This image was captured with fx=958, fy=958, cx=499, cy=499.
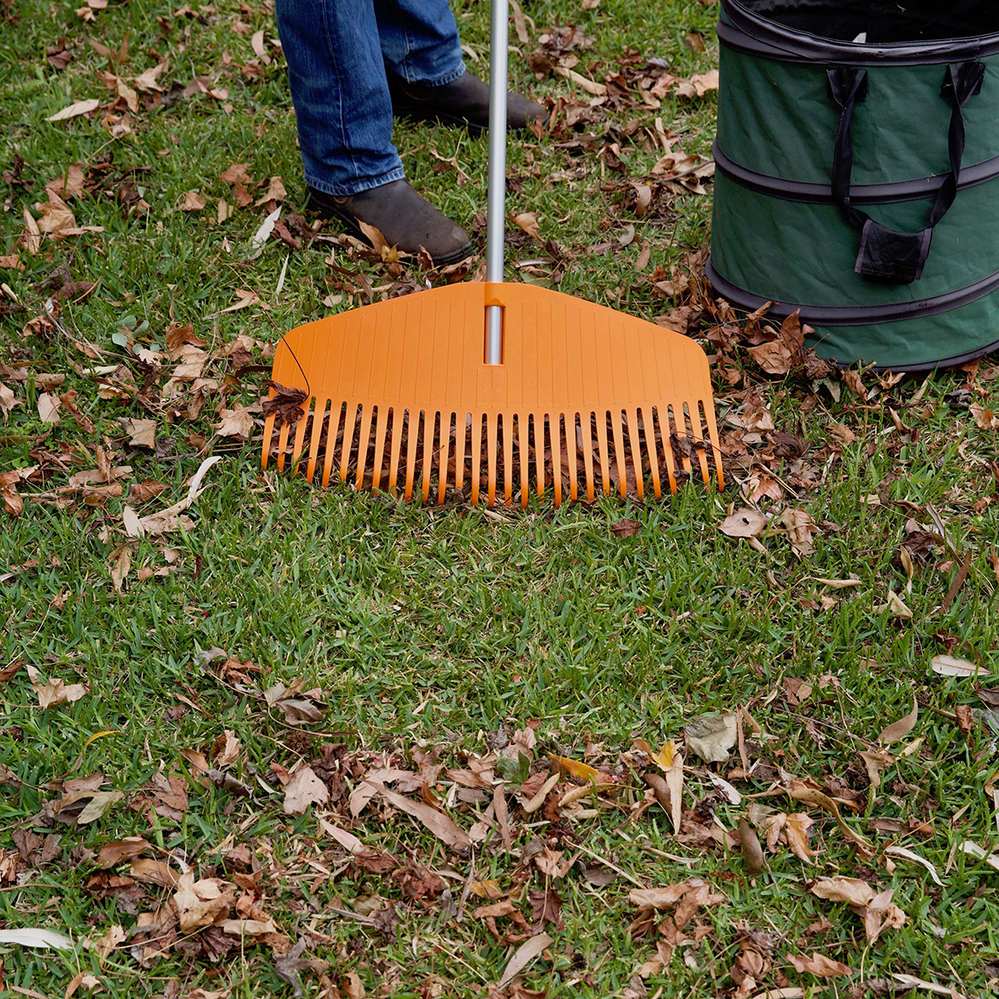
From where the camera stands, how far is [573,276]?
300 centimetres

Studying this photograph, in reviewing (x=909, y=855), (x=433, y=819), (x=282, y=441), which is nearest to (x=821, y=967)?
(x=909, y=855)

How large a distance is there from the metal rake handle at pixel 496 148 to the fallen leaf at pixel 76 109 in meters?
1.98

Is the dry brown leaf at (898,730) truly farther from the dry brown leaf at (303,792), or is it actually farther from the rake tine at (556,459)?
the dry brown leaf at (303,792)

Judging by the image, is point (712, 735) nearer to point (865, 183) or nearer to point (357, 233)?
point (865, 183)

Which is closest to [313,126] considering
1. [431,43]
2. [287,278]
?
[287,278]

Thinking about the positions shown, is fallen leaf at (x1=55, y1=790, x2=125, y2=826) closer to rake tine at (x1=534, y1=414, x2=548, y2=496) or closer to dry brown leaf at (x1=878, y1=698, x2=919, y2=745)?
rake tine at (x1=534, y1=414, x2=548, y2=496)

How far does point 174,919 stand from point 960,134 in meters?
2.34

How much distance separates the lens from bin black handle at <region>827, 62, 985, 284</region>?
7.16ft

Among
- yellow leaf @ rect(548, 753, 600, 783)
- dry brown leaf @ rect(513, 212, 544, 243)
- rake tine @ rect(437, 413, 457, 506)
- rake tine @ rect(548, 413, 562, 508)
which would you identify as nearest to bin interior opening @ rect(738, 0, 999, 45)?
dry brown leaf @ rect(513, 212, 544, 243)

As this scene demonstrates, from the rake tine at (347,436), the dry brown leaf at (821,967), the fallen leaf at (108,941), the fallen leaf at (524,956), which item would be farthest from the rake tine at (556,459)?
the fallen leaf at (108,941)

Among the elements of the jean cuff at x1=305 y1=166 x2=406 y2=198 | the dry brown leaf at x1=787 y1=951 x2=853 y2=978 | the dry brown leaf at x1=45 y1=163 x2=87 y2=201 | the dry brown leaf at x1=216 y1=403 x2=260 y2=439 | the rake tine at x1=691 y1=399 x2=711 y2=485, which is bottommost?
the dry brown leaf at x1=787 y1=951 x2=853 y2=978

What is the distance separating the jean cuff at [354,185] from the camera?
3.05 m

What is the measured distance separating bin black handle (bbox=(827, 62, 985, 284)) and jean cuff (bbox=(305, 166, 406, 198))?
4.59 feet

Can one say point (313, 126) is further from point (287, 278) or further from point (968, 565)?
point (968, 565)
